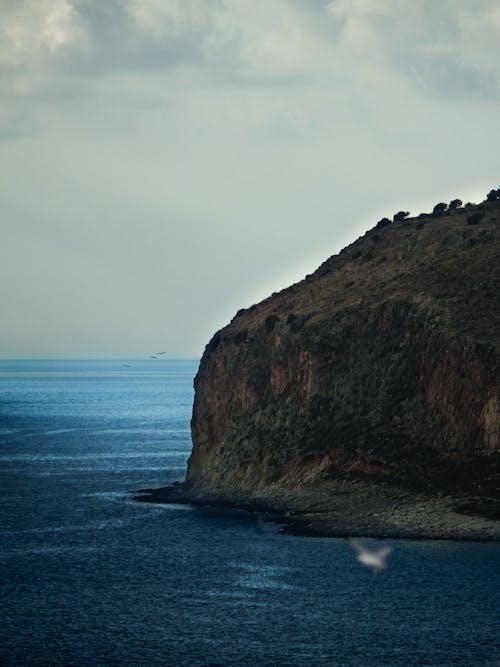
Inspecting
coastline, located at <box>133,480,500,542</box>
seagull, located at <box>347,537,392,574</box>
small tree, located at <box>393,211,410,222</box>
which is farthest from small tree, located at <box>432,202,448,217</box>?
seagull, located at <box>347,537,392,574</box>

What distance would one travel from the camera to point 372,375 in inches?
4432

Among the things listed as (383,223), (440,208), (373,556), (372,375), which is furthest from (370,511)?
(440,208)

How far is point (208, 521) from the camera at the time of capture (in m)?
101

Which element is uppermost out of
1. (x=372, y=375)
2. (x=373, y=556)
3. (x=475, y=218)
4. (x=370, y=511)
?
(x=475, y=218)

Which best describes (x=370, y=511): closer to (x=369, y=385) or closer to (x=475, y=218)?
(x=369, y=385)

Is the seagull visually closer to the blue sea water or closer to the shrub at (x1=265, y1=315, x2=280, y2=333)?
the blue sea water

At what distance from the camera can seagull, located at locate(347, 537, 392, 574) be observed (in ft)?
264

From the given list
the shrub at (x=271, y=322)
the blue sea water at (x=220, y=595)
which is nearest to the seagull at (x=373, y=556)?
the blue sea water at (x=220, y=595)

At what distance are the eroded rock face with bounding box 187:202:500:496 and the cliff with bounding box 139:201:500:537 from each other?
0.14 m

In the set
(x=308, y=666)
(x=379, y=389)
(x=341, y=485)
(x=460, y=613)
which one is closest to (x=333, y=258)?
(x=379, y=389)

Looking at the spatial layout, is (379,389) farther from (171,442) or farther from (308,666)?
(171,442)

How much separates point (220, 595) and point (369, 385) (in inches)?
1697

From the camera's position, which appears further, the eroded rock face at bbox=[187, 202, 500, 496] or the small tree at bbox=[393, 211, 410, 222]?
the small tree at bbox=[393, 211, 410, 222]

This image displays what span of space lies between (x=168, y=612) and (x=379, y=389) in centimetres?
4737
